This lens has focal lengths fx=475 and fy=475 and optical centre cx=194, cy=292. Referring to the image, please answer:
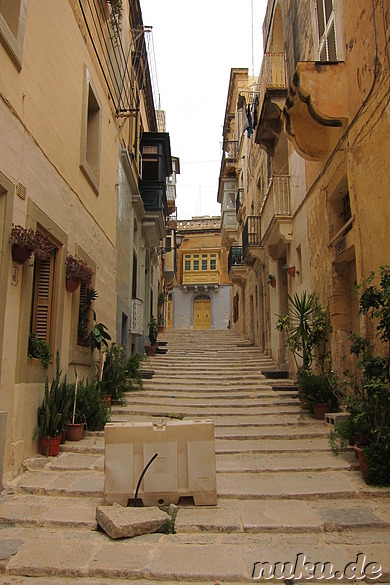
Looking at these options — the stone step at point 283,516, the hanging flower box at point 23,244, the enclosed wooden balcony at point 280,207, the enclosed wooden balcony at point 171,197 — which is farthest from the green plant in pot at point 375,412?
the enclosed wooden balcony at point 171,197

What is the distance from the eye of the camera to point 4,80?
17.7ft

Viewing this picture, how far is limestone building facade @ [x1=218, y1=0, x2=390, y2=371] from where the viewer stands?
676cm

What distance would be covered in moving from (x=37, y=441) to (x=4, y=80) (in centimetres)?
454

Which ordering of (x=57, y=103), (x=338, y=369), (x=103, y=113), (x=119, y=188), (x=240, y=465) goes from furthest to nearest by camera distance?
(x=119, y=188) < (x=103, y=113) < (x=338, y=369) < (x=57, y=103) < (x=240, y=465)

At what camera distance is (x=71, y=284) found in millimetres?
7793

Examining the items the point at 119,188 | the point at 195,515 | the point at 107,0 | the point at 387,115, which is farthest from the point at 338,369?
the point at 107,0

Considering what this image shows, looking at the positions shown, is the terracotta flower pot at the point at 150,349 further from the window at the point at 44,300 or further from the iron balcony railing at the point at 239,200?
the iron balcony railing at the point at 239,200

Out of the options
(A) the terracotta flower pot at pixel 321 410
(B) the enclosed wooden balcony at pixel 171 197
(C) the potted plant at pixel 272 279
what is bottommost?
(A) the terracotta flower pot at pixel 321 410

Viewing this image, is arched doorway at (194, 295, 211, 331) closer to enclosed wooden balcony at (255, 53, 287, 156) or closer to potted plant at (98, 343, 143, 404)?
enclosed wooden balcony at (255, 53, 287, 156)

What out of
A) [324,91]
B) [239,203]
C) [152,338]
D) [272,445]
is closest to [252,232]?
[152,338]

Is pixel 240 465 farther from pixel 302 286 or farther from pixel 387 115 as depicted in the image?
pixel 302 286

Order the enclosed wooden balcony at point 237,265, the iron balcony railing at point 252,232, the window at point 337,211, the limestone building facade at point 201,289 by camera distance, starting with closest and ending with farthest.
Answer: the window at point 337,211 → the iron balcony railing at point 252,232 → the enclosed wooden balcony at point 237,265 → the limestone building facade at point 201,289

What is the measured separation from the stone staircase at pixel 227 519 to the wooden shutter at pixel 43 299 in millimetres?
1730

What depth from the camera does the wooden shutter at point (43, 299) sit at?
708 cm
